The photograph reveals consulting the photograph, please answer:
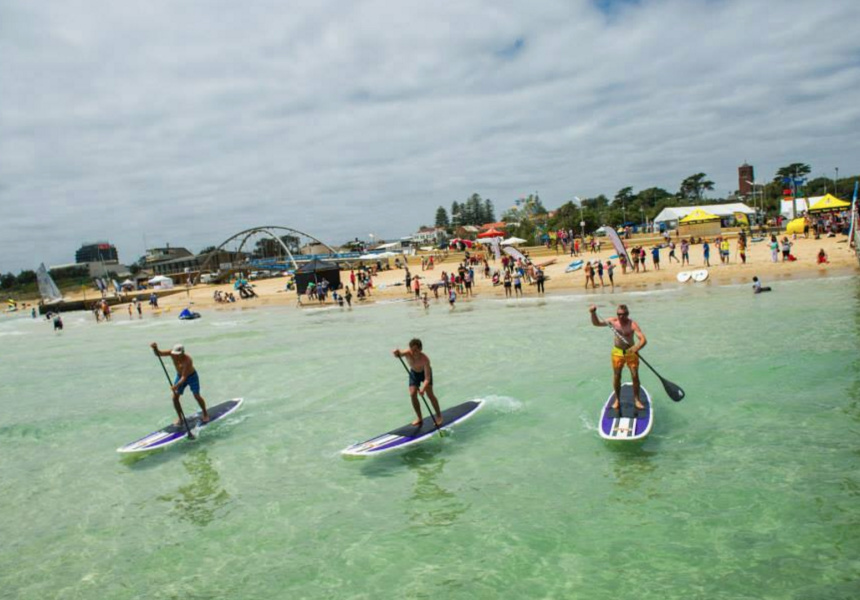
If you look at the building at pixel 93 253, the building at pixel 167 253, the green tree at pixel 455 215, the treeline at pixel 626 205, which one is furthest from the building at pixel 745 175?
the building at pixel 93 253

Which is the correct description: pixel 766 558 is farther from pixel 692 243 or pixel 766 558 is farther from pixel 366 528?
pixel 692 243

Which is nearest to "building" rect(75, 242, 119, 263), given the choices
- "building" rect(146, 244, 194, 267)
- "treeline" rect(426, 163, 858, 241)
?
"building" rect(146, 244, 194, 267)

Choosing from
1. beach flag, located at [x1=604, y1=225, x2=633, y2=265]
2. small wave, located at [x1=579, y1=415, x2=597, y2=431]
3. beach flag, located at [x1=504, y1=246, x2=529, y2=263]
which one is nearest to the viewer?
small wave, located at [x1=579, y1=415, x2=597, y2=431]

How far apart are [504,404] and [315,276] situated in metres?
36.2

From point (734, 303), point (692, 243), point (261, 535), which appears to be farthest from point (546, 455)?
point (692, 243)

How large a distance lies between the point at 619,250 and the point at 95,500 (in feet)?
105

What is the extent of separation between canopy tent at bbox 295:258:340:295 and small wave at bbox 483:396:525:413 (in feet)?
115

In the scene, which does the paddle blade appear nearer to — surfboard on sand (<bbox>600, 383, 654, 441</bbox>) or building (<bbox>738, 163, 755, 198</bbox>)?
surfboard on sand (<bbox>600, 383, 654, 441</bbox>)

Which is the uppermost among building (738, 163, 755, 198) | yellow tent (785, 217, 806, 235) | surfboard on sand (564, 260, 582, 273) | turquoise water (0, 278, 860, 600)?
building (738, 163, 755, 198)

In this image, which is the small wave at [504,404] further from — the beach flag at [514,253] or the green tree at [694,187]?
the green tree at [694,187]

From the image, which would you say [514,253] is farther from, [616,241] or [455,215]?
[455,215]

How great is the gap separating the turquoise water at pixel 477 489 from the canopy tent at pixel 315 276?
29.4 m

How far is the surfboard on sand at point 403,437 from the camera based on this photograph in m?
9.62

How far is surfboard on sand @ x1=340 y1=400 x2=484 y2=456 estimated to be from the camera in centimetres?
962
